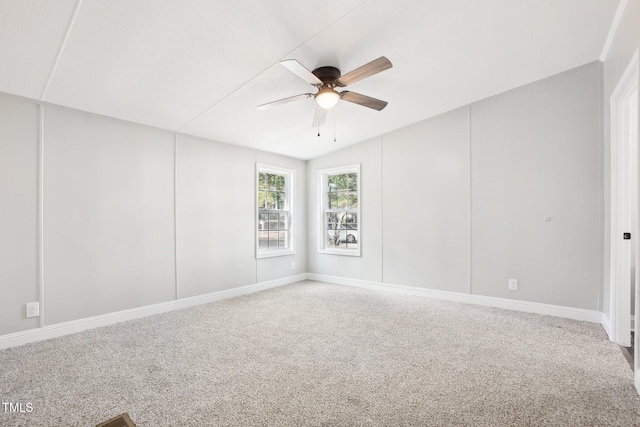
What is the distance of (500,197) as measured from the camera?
3.83 meters

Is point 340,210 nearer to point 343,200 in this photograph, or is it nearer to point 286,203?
point 343,200

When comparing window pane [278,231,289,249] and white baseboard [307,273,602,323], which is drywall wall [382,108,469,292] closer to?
white baseboard [307,273,602,323]

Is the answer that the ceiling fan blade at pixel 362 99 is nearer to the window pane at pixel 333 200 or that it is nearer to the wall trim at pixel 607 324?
the window pane at pixel 333 200

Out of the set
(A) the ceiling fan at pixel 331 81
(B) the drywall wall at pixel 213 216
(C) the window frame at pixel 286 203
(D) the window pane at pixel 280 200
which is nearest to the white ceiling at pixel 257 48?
(A) the ceiling fan at pixel 331 81

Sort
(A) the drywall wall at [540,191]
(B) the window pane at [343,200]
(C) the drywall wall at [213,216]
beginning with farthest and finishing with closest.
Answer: (B) the window pane at [343,200] < (C) the drywall wall at [213,216] < (A) the drywall wall at [540,191]

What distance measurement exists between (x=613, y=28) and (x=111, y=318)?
18.9ft

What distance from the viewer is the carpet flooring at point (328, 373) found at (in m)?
1.74

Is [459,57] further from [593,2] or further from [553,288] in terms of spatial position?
[553,288]

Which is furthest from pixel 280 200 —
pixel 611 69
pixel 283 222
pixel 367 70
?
pixel 611 69

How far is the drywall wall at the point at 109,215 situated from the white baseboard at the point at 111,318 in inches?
2.3

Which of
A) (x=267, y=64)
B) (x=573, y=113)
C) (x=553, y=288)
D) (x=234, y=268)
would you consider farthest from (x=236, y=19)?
(x=553, y=288)

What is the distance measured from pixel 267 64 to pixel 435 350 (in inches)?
116

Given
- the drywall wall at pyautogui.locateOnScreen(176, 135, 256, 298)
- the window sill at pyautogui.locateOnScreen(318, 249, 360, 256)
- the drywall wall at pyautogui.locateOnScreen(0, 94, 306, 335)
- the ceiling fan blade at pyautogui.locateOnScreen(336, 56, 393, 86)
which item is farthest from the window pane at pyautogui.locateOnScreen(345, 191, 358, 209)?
the ceiling fan blade at pyautogui.locateOnScreen(336, 56, 393, 86)

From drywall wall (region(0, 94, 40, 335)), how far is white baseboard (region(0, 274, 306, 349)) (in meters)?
0.08
